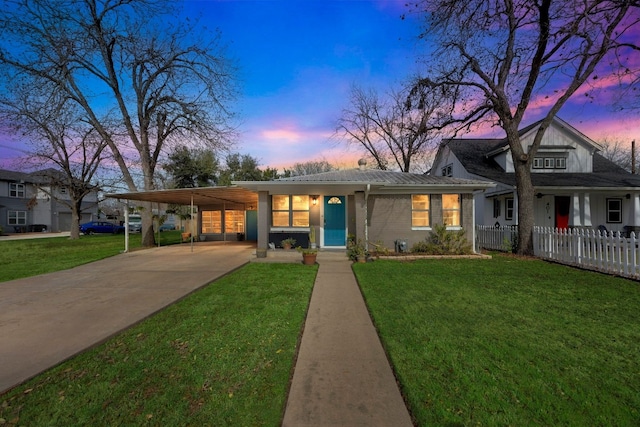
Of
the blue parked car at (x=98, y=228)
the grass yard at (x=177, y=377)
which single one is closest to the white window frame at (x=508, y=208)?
the grass yard at (x=177, y=377)

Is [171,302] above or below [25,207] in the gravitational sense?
below

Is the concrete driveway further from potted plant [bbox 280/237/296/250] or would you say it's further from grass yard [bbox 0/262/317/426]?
potted plant [bbox 280/237/296/250]

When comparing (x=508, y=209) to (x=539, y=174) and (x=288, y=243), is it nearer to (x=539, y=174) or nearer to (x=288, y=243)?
(x=539, y=174)

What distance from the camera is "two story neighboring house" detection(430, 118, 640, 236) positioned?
14733 millimetres

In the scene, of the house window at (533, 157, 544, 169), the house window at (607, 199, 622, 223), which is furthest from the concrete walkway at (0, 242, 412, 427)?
the house window at (607, 199, 622, 223)

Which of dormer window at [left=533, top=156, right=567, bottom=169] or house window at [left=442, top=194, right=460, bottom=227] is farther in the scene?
dormer window at [left=533, top=156, right=567, bottom=169]

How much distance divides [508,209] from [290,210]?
41.9ft

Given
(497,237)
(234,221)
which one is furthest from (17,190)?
(497,237)

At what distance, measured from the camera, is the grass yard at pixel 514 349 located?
2.32m

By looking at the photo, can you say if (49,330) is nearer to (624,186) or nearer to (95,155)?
(624,186)

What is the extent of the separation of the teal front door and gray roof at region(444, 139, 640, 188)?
9194 mm

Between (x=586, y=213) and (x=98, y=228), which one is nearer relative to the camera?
(x=586, y=213)

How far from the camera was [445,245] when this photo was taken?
1138 cm

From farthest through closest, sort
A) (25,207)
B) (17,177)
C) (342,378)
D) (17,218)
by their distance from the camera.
Answer: (17,177), (25,207), (17,218), (342,378)
